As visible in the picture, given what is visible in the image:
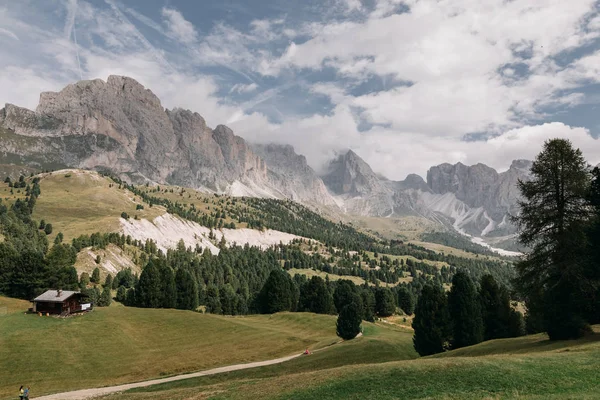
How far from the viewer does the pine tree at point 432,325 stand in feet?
205

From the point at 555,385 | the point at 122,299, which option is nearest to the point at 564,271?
the point at 555,385

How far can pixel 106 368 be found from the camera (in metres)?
59.5

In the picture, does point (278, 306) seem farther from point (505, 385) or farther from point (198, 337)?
point (505, 385)

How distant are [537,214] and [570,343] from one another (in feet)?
42.7

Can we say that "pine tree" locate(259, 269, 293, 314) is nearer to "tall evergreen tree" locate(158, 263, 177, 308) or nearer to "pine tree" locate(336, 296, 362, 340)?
"tall evergreen tree" locate(158, 263, 177, 308)

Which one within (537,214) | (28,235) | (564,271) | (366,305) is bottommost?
(366,305)

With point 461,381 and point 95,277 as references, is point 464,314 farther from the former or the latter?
point 95,277

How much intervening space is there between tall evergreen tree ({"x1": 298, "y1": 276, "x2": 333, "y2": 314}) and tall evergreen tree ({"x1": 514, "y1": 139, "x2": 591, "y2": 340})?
93.2 meters

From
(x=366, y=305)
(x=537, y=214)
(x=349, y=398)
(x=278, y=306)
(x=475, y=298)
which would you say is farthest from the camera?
(x=366, y=305)

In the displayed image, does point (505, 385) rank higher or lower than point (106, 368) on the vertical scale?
higher

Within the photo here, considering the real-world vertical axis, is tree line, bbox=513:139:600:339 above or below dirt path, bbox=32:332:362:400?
above

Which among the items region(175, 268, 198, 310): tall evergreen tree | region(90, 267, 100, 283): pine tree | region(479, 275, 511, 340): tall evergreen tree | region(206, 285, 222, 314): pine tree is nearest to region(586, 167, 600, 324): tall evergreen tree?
region(479, 275, 511, 340): tall evergreen tree

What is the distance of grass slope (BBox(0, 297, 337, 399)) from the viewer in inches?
2199

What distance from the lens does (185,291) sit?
130 m
